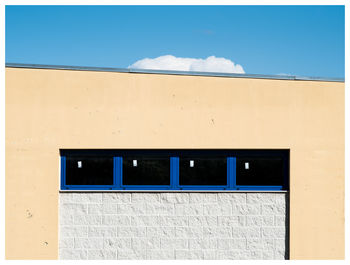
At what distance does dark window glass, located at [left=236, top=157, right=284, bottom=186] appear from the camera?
9898mm

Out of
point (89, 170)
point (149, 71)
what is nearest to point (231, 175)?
point (149, 71)

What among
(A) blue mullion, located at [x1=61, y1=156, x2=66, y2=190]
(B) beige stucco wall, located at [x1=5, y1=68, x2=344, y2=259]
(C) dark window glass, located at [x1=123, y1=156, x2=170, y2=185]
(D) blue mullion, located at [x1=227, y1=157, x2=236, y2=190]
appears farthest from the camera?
(D) blue mullion, located at [x1=227, y1=157, x2=236, y2=190]

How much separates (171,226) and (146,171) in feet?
4.56

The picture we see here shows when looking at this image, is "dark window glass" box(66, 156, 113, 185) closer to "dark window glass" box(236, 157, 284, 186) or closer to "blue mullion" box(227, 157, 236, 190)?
"blue mullion" box(227, 157, 236, 190)

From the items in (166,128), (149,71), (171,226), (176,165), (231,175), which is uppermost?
(149,71)

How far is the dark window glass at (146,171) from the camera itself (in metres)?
9.77

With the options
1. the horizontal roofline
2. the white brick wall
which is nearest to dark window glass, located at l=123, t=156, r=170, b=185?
the white brick wall

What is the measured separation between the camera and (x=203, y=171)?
9.87 meters

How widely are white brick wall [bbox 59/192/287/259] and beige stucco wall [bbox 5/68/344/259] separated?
437 mm

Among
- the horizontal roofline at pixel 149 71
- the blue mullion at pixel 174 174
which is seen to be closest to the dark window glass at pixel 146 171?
the blue mullion at pixel 174 174

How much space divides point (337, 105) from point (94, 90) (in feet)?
18.6

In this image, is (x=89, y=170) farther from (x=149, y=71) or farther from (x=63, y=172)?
(x=149, y=71)

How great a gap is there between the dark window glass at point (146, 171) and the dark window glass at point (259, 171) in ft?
5.62

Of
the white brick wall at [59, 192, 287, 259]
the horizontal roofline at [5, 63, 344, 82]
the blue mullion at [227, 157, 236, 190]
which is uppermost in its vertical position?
the horizontal roofline at [5, 63, 344, 82]
